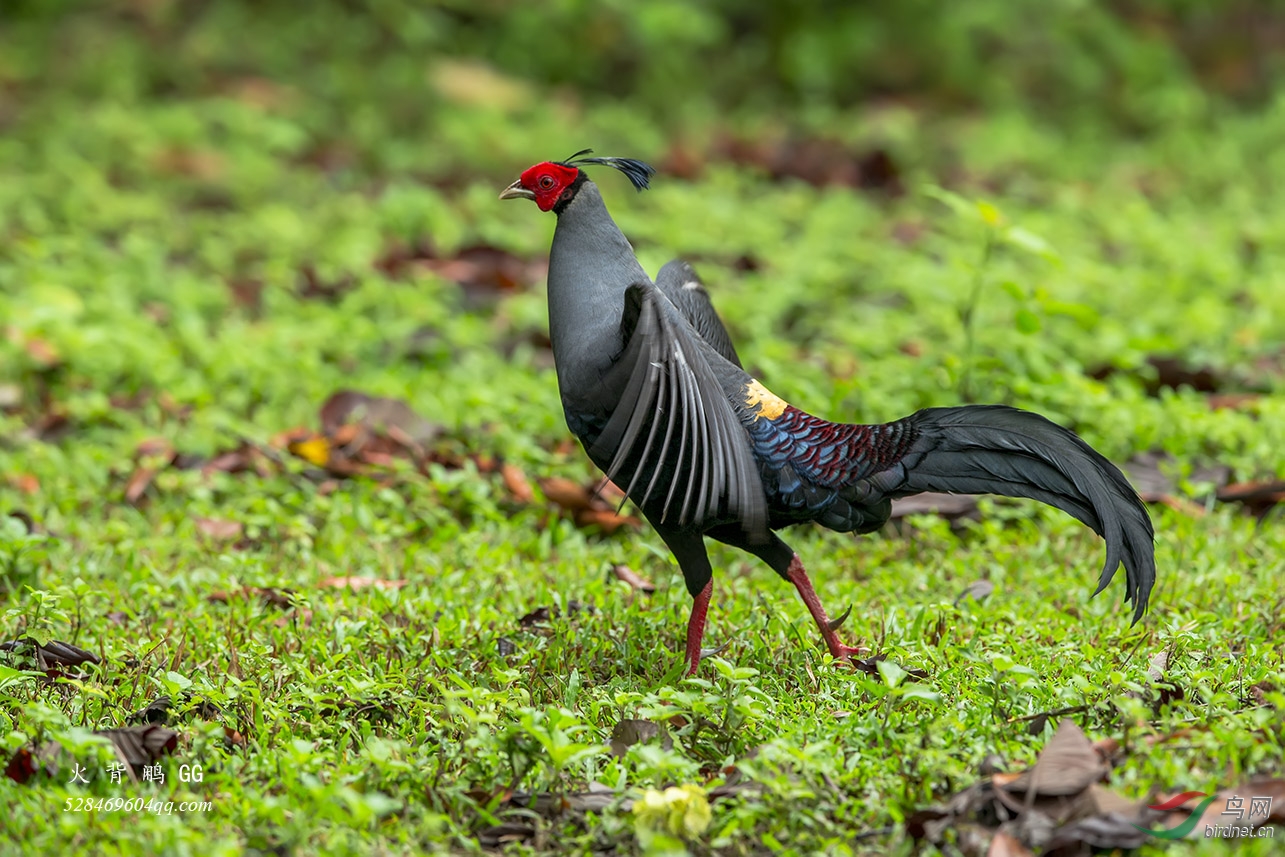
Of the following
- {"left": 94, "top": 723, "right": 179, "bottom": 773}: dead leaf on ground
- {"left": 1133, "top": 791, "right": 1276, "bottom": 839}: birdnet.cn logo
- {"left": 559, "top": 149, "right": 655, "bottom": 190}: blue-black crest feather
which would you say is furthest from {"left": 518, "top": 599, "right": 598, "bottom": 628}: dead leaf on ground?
Answer: {"left": 1133, "top": 791, "right": 1276, "bottom": 839}: birdnet.cn logo

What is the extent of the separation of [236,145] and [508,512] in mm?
5638

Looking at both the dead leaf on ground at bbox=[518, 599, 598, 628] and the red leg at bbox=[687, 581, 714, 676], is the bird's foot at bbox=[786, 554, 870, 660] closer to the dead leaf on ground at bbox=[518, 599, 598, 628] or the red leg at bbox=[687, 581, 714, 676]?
the red leg at bbox=[687, 581, 714, 676]

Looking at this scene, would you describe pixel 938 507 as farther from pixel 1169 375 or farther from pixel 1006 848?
pixel 1006 848

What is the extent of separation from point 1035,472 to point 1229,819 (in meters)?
1.08

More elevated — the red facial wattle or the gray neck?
the red facial wattle

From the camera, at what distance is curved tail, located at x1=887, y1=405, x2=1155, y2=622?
3.44 meters

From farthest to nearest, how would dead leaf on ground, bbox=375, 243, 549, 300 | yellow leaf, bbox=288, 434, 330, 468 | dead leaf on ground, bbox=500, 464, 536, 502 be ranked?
dead leaf on ground, bbox=375, 243, 549, 300, yellow leaf, bbox=288, 434, 330, 468, dead leaf on ground, bbox=500, 464, 536, 502

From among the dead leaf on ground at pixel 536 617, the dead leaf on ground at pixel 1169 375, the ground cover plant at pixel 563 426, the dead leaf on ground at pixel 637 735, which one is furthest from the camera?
the dead leaf on ground at pixel 1169 375

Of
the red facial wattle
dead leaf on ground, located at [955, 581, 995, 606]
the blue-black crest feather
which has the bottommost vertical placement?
dead leaf on ground, located at [955, 581, 995, 606]

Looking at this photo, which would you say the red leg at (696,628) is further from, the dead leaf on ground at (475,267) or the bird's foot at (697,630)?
the dead leaf on ground at (475,267)

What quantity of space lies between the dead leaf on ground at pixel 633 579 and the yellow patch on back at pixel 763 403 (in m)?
0.84

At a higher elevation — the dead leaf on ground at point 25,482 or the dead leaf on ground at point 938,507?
the dead leaf on ground at point 938,507

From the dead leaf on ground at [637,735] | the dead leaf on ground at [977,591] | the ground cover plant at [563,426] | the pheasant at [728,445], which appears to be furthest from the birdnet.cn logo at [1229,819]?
the dead leaf on ground at [977,591]

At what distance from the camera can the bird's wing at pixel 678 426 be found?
3352mm
